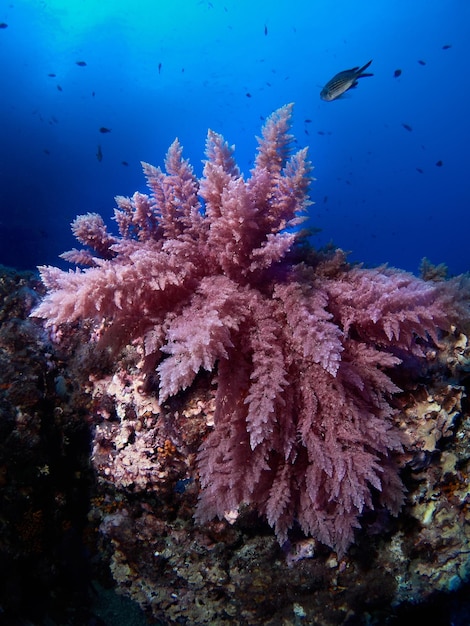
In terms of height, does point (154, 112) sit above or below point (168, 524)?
above

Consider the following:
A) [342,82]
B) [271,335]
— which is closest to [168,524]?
[271,335]

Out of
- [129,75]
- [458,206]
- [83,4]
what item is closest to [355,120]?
[458,206]

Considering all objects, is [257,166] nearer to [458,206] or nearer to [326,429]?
[326,429]

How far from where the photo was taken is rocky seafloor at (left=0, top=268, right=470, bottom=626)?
8.70 feet

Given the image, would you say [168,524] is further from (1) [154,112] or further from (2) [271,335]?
(1) [154,112]

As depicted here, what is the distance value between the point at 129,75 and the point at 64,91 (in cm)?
770

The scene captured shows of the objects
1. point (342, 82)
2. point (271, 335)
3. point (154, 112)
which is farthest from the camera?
point (154, 112)

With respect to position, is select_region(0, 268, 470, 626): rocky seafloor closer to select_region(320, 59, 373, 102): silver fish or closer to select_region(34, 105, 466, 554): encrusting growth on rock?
select_region(34, 105, 466, 554): encrusting growth on rock

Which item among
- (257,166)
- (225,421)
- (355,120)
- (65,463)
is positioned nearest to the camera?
(225,421)

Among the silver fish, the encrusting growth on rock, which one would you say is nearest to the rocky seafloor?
the encrusting growth on rock

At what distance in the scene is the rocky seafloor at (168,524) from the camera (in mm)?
2650

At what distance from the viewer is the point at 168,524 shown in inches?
110

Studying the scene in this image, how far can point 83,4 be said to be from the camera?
3509 cm

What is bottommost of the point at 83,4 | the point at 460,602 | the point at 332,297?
the point at 460,602
